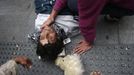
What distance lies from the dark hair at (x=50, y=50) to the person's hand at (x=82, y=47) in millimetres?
137

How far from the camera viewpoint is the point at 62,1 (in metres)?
3.11

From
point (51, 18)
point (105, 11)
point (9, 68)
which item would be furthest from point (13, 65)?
point (105, 11)

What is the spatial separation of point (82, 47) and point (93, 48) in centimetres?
9

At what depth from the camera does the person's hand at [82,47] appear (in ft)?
10.1

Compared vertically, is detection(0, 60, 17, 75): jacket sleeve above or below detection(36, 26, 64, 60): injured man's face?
below

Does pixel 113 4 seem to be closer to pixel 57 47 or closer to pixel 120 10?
pixel 120 10

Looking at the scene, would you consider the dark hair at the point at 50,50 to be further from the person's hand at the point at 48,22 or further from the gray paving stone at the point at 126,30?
the gray paving stone at the point at 126,30

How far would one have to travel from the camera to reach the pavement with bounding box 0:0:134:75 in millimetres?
2975

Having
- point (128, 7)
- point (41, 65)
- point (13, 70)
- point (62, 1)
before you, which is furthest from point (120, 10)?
point (13, 70)

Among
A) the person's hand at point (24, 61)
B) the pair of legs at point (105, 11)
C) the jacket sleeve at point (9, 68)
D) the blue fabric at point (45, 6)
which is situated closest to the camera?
the jacket sleeve at point (9, 68)

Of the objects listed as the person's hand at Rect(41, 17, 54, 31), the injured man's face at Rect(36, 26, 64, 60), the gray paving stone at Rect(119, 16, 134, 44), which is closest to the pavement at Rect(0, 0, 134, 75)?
the gray paving stone at Rect(119, 16, 134, 44)

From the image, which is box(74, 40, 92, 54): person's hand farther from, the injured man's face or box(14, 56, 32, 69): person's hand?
box(14, 56, 32, 69): person's hand

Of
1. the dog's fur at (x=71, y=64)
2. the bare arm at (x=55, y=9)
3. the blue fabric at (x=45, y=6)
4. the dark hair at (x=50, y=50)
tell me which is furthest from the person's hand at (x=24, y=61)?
the blue fabric at (x=45, y=6)

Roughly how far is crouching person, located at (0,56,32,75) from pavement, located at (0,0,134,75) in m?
0.10
